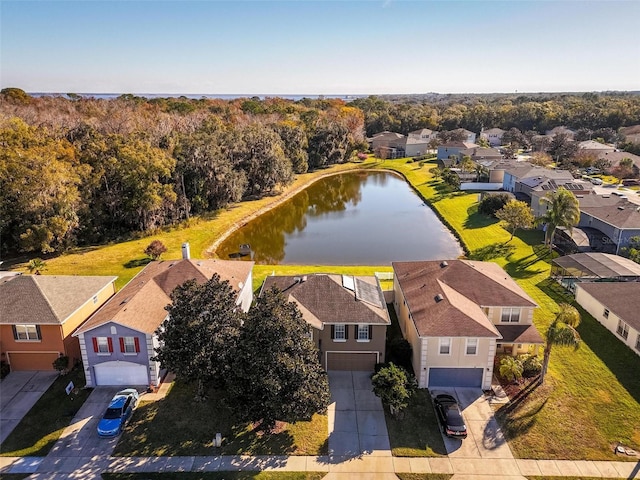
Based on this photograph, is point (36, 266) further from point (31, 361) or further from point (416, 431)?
point (416, 431)

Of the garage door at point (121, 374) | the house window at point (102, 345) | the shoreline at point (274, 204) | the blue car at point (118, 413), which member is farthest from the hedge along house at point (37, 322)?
the shoreline at point (274, 204)

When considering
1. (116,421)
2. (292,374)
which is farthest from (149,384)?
(292,374)

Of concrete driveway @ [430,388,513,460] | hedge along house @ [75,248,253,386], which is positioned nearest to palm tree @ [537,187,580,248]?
concrete driveway @ [430,388,513,460]

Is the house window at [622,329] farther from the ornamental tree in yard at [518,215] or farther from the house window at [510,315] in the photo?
the ornamental tree in yard at [518,215]

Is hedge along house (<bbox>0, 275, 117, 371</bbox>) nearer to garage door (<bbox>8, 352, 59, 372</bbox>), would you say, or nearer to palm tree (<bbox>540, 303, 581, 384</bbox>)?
garage door (<bbox>8, 352, 59, 372</bbox>)

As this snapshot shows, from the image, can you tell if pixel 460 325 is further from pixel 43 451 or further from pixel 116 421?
pixel 43 451

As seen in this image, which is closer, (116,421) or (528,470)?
(528,470)
